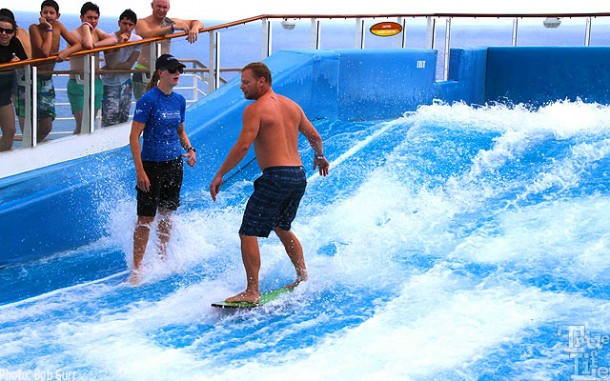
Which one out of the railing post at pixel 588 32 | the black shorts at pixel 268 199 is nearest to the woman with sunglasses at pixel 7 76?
the black shorts at pixel 268 199

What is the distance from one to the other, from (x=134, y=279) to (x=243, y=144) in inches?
60.2

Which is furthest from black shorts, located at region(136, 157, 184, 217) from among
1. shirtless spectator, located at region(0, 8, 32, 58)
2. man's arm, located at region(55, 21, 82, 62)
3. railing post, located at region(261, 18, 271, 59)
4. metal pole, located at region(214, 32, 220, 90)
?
railing post, located at region(261, 18, 271, 59)

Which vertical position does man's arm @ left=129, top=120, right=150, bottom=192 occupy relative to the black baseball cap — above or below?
below

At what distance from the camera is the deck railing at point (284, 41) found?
25.7 feet

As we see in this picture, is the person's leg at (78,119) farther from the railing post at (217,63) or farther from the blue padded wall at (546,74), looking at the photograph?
the blue padded wall at (546,74)

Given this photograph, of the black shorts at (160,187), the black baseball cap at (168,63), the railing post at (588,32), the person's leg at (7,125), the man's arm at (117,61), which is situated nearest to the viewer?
the black baseball cap at (168,63)

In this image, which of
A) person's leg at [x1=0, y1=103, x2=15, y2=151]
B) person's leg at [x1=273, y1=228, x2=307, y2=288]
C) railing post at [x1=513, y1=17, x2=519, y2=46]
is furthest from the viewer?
railing post at [x1=513, y1=17, x2=519, y2=46]

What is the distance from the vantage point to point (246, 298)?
581 centimetres

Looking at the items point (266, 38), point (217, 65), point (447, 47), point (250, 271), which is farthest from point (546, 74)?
point (250, 271)

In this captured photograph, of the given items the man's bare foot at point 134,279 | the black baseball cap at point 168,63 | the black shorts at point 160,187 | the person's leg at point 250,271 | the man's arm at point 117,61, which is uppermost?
the black baseball cap at point 168,63

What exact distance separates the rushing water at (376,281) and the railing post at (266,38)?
1.90 m

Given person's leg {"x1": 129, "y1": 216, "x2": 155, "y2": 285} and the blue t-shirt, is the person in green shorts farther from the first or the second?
person's leg {"x1": 129, "y1": 216, "x2": 155, "y2": 285}

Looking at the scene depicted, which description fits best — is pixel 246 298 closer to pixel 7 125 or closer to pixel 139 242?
pixel 139 242

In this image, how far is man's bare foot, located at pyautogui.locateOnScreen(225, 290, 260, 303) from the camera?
19.0ft
